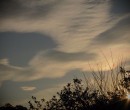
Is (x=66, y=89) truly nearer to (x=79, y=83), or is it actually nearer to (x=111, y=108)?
(x=79, y=83)

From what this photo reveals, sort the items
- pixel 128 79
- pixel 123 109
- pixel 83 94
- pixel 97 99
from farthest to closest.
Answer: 1. pixel 83 94
2. pixel 128 79
3. pixel 97 99
4. pixel 123 109

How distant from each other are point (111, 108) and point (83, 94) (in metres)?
33.2

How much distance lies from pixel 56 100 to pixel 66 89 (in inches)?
251

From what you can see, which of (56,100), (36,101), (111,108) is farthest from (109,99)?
(111,108)

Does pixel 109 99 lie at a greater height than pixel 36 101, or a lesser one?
lesser

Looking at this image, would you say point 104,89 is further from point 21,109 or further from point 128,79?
point 21,109

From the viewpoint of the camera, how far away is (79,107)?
51688mm

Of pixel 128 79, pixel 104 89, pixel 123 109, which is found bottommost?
pixel 123 109

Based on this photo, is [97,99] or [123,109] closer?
[123,109]

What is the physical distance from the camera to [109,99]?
4722 centimetres

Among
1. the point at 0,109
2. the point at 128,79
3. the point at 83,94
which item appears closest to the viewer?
the point at 128,79

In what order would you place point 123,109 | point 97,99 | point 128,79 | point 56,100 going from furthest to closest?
1. point 56,100
2. point 128,79
3. point 97,99
4. point 123,109

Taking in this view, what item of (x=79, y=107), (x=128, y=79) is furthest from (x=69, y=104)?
(x=128, y=79)

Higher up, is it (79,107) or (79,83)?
(79,83)
